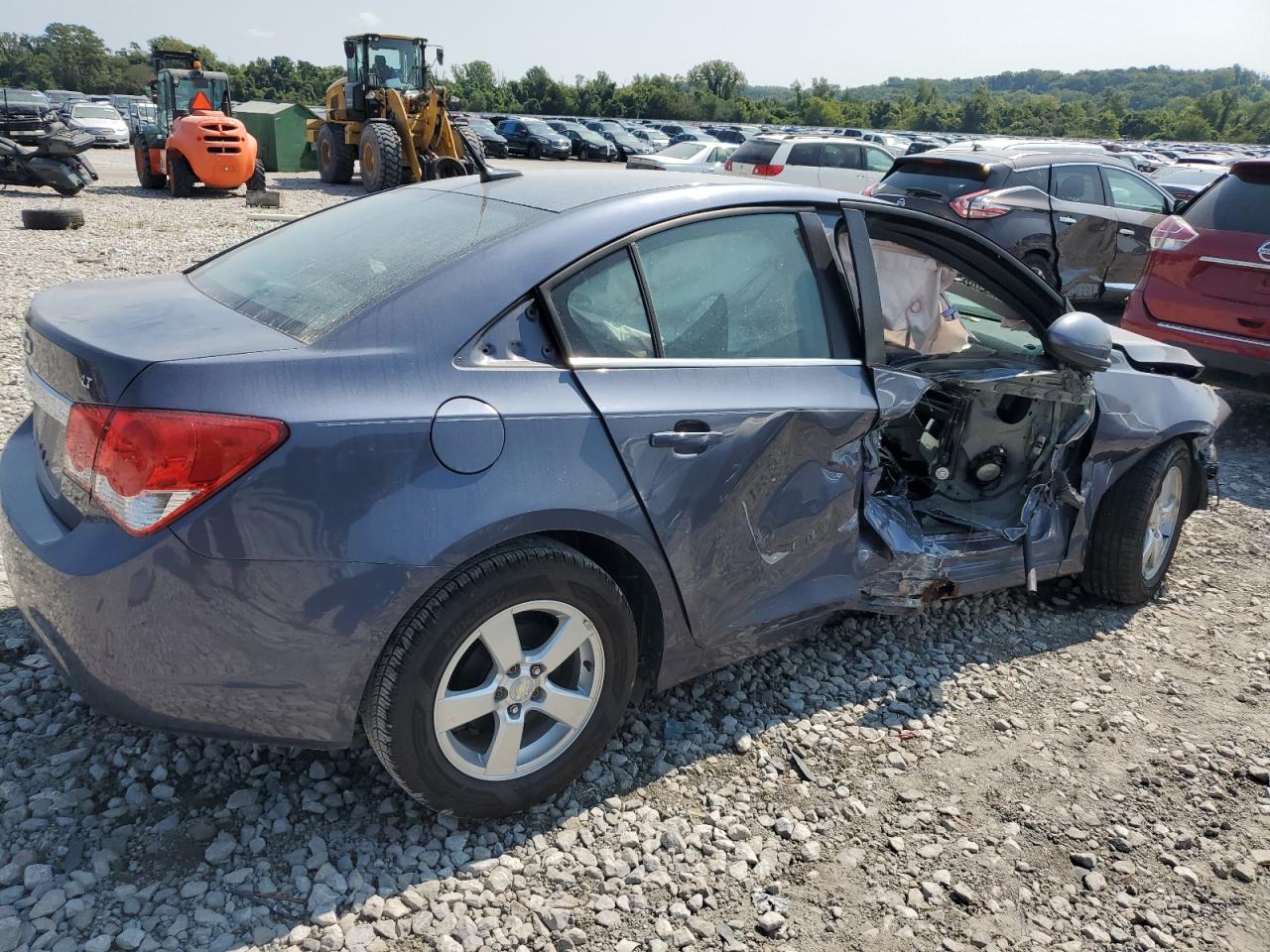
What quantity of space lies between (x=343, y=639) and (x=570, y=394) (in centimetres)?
79

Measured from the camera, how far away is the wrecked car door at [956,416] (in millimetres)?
3215

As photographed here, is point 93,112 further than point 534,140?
No

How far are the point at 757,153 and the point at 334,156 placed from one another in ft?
32.9

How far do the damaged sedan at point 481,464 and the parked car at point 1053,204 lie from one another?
267 inches

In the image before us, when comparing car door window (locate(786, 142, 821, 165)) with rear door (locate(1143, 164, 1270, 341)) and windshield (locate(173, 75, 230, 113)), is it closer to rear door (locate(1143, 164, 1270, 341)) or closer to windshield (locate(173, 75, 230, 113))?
rear door (locate(1143, 164, 1270, 341))

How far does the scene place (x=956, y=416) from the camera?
3.87 metres

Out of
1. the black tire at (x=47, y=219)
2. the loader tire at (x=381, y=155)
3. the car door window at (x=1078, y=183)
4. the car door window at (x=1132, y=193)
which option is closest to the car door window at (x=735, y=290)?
the car door window at (x=1078, y=183)

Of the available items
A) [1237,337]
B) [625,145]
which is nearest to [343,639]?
[1237,337]

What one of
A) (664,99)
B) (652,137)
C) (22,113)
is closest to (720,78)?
(664,99)

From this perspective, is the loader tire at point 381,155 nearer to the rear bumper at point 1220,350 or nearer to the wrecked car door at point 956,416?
the rear bumper at point 1220,350

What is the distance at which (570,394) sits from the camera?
2.44 meters

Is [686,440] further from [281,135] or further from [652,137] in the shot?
[652,137]

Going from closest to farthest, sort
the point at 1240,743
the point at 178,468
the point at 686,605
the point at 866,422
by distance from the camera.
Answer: the point at 178,468 < the point at 686,605 < the point at 866,422 < the point at 1240,743

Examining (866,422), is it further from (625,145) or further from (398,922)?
(625,145)
